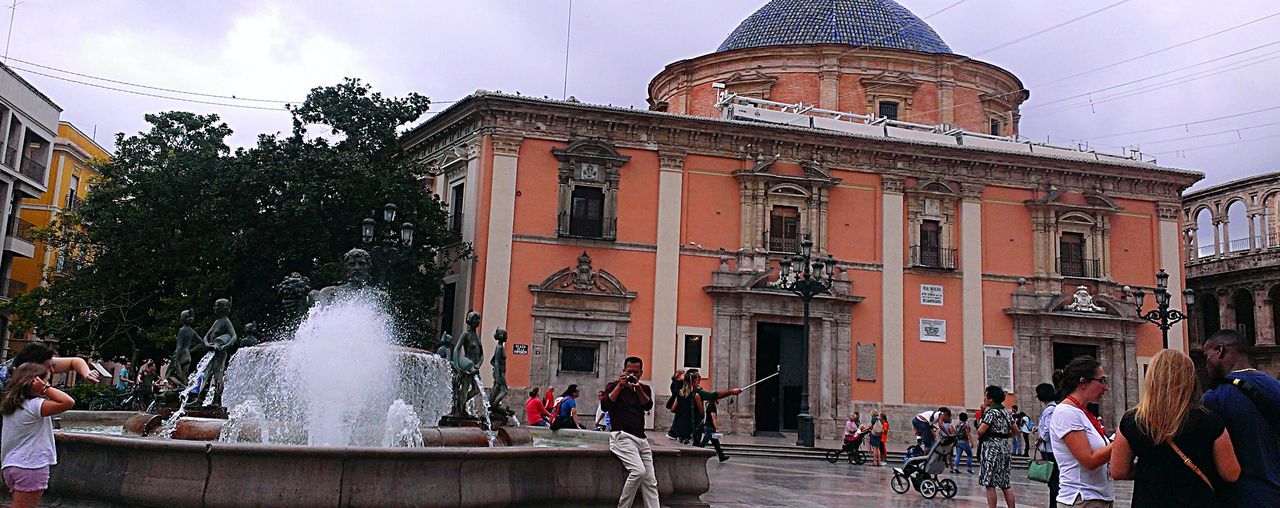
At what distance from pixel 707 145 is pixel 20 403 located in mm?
19482

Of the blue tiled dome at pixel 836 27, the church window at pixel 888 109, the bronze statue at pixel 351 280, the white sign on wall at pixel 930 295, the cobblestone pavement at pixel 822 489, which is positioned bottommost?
the cobblestone pavement at pixel 822 489

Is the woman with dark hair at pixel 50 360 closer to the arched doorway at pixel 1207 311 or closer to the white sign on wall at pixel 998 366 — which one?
the white sign on wall at pixel 998 366

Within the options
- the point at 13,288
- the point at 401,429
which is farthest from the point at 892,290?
the point at 13,288

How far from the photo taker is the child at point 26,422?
480 cm

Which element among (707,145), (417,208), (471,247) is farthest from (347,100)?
(707,145)

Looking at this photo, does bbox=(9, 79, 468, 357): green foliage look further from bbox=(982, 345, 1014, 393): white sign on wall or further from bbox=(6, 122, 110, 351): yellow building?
bbox=(982, 345, 1014, 393): white sign on wall

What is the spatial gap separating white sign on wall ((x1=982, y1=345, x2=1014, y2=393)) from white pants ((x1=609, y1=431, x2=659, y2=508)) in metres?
19.3

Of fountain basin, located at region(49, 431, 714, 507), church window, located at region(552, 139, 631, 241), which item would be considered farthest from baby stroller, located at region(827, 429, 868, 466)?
fountain basin, located at region(49, 431, 714, 507)

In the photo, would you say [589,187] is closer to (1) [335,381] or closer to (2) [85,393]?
(2) [85,393]

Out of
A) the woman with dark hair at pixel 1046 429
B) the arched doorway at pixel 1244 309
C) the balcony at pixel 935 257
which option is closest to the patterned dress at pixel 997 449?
the woman with dark hair at pixel 1046 429

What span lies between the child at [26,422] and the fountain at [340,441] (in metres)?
1.35

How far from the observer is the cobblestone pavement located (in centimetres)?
1024

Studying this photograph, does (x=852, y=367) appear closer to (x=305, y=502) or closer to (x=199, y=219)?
(x=199, y=219)

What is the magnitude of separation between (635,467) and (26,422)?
368 centimetres
